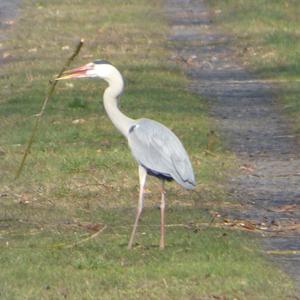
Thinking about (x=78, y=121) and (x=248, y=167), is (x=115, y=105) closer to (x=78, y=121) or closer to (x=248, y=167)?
(x=248, y=167)

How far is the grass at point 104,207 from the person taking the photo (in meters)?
8.42

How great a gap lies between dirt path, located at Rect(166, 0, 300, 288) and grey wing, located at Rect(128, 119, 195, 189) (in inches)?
32.2

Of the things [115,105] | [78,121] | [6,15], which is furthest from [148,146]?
[6,15]

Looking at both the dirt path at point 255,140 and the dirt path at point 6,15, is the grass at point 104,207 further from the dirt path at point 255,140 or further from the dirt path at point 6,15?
the dirt path at point 6,15

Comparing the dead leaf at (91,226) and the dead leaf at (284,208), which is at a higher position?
the dead leaf at (91,226)

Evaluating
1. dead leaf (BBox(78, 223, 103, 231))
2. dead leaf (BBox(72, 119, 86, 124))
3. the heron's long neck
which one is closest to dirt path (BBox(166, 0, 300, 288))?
dead leaf (BBox(78, 223, 103, 231))

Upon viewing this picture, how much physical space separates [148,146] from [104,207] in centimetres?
184

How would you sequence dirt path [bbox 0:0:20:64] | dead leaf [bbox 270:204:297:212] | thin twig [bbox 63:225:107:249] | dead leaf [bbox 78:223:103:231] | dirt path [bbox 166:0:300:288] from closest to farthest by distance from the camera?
1. thin twig [bbox 63:225:107:249]
2. dead leaf [bbox 78:223:103:231]
3. dirt path [bbox 166:0:300:288]
4. dead leaf [bbox 270:204:297:212]
5. dirt path [bbox 0:0:20:64]

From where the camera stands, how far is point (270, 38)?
23.9 m

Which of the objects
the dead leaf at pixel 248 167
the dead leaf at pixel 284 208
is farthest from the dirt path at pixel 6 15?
the dead leaf at pixel 284 208

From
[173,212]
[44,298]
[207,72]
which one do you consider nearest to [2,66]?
[207,72]

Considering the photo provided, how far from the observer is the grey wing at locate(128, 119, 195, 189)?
9289 millimetres

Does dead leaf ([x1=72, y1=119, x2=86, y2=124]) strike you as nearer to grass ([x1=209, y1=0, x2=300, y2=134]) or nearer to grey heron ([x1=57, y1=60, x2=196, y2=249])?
grass ([x1=209, y1=0, x2=300, y2=134])

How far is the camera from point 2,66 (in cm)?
2167
